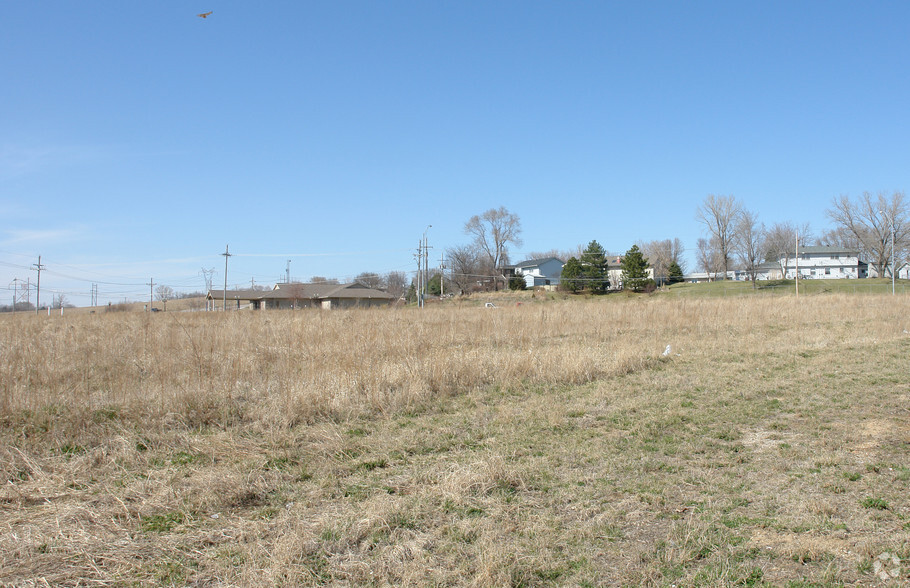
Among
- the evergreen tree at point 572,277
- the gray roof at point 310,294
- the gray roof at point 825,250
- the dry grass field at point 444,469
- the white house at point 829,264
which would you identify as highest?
the gray roof at point 825,250

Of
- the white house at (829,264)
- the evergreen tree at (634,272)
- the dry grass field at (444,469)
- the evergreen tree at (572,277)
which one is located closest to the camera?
the dry grass field at (444,469)

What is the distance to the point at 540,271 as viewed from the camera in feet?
290

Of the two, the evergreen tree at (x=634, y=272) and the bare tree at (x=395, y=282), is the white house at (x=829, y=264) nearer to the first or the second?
the evergreen tree at (x=634, y=272)

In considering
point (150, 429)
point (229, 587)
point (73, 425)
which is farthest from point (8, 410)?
point (229, 587)

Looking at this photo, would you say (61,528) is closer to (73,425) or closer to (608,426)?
(73,425)

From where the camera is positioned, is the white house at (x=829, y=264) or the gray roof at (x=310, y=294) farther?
the white house at (x=829, y=264)

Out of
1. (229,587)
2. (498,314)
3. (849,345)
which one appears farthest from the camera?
(498,314)

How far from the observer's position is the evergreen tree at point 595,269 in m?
60.3

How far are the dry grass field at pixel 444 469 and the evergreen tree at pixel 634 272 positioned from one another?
49308 mm

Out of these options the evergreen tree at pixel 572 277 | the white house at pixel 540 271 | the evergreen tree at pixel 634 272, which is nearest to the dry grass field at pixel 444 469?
the evergreen tree at pixel 634 272

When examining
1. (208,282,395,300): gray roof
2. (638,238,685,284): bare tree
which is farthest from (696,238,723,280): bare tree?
(208,282,395,300): gray roof

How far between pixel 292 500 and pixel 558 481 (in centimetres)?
216

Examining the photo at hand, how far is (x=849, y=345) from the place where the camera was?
12.6 metres

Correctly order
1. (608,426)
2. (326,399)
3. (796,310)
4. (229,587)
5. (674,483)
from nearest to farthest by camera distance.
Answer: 1. (229,587)
2. (674,483)
3. (608,426)
4. (326,399)
5. (796,310)
